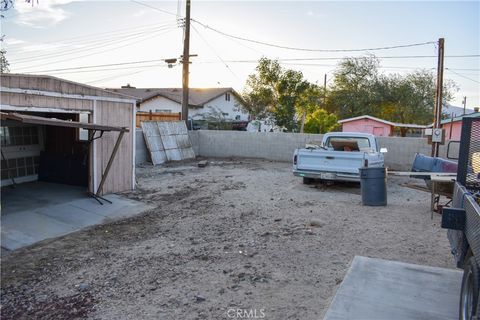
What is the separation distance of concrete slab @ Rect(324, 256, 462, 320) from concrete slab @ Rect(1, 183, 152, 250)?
216 inches

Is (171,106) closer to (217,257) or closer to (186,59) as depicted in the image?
(186,59)

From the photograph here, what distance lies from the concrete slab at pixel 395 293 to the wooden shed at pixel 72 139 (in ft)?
20.2

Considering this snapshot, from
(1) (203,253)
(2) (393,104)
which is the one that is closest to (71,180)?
(1) (203,253)

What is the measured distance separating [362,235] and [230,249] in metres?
2.46

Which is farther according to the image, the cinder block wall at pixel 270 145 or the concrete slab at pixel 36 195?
the cinder block wall at pixel 270 145

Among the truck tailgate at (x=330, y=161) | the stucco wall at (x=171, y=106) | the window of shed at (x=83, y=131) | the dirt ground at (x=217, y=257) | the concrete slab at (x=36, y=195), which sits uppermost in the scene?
the stucco wall at (x=171, y=106)

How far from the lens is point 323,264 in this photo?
215 inches

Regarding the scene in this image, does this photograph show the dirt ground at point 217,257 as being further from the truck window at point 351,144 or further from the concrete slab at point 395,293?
the truck window at point 351,144

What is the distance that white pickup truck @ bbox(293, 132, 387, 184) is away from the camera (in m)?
10.6

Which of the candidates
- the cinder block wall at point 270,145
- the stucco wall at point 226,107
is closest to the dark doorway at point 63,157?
the cinder block wall at point 270,145

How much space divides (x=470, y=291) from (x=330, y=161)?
8.00 m

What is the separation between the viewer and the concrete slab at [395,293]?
3.77 metres

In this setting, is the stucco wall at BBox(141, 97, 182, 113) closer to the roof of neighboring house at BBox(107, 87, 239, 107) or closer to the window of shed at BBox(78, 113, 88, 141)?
the roof of neighboring house at BBox(107, 87, 239, 107)

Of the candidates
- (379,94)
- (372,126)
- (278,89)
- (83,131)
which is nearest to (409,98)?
(379,94)
